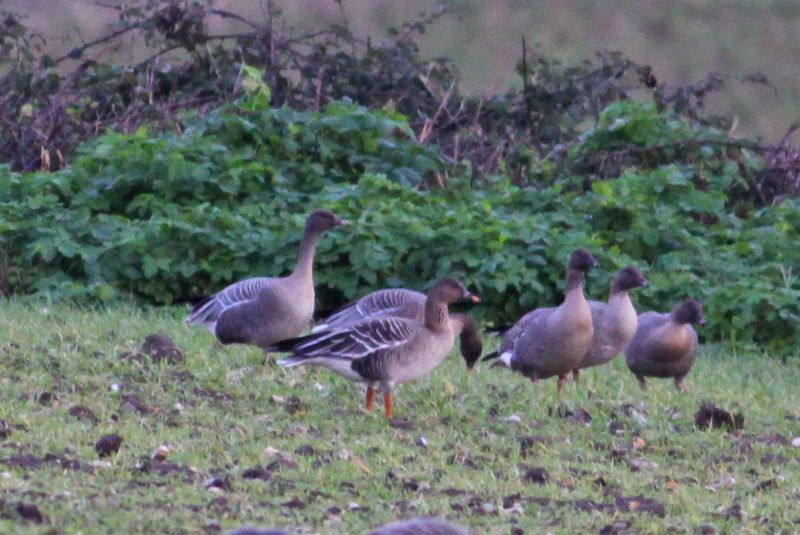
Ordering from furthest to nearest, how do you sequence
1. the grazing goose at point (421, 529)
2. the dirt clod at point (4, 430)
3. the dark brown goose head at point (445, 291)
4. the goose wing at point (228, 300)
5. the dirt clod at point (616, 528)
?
the goose wing at point (228, 300) → the dark brown goose head at point (445, 291) → the dirt clod at point (4, 430) → the dirt clod at point (616, 528) → the grazing goose at point (421, 529)

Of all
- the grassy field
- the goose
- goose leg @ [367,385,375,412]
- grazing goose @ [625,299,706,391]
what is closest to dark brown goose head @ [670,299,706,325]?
grazing goose @ [625,299,706,391]

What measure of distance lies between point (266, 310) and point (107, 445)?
281cm

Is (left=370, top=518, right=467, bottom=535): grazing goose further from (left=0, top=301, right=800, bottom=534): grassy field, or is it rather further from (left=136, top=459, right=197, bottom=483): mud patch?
(left=136, top=459, right=197, bottom=483): mud patch

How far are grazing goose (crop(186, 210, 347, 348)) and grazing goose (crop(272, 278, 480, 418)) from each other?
1.23 meters

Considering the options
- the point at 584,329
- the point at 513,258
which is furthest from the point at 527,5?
the point at 584,329

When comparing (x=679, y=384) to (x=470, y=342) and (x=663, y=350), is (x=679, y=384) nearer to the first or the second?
(x=663, y=350)

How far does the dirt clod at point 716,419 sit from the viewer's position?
309 inches

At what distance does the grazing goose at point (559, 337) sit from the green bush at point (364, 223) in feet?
6.86

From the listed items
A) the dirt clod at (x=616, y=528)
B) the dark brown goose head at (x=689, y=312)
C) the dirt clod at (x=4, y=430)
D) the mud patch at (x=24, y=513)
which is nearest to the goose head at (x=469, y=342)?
the dark brown goose head at (x=689, y=312)

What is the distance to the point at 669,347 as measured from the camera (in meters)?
9.05

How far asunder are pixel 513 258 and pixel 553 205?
1.48 meters

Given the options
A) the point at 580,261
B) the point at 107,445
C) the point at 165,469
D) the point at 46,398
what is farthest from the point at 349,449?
the point at 580,261

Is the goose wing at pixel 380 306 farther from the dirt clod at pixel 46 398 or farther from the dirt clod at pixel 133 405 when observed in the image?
the dirt clod at pixel 46 398

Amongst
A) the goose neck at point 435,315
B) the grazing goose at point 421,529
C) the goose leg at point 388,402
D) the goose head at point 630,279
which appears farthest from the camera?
the goose head at point 630,279
